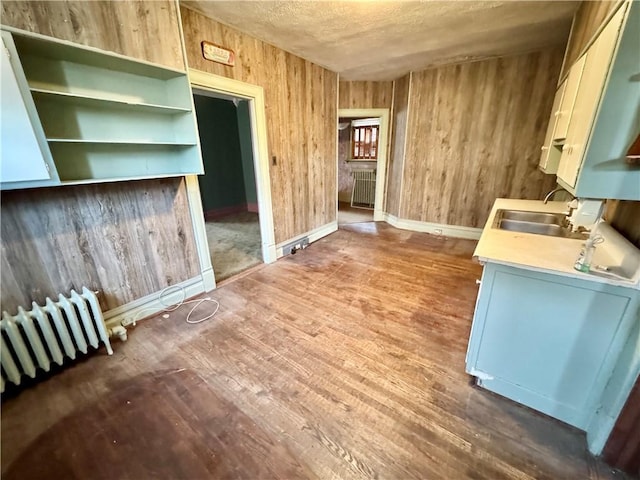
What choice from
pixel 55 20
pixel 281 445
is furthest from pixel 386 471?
pixel 55 20

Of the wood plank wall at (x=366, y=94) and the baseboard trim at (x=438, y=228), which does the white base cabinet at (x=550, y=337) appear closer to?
the baseboard trim at (x=438, y=228)

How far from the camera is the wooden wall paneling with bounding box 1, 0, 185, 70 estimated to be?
1454 mm

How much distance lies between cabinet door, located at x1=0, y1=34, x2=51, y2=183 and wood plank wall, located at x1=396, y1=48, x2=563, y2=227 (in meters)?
4.41

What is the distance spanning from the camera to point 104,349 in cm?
197

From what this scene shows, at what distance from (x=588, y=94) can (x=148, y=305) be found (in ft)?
11.0

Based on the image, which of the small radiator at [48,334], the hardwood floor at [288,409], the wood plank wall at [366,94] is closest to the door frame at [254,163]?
the hardwood floor at [288,409]

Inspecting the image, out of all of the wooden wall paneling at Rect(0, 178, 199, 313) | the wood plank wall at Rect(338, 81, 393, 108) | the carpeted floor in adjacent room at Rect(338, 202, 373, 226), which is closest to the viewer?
the wooden wall paneling at Rect(0, 178, 199, 313)

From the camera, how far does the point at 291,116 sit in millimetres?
3402

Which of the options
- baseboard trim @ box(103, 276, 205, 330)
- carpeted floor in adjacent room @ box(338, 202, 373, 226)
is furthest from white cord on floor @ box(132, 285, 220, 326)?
carpeted floor in adjacent room @ box(338, 202, 373, 226)

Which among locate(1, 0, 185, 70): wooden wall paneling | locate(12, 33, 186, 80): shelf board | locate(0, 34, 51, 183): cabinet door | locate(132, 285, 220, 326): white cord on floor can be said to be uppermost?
locate(1, 0, 185, 70): wooden wall paneling

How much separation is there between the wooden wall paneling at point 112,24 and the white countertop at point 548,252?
2610 millimetres

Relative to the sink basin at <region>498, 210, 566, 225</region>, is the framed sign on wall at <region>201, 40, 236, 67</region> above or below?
above

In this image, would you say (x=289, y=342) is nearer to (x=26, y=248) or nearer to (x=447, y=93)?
(x=26, y=248)

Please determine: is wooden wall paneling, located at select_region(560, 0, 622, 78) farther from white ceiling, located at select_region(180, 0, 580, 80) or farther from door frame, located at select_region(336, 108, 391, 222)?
door frame, located at select_region(336, 108, 391, 222)
